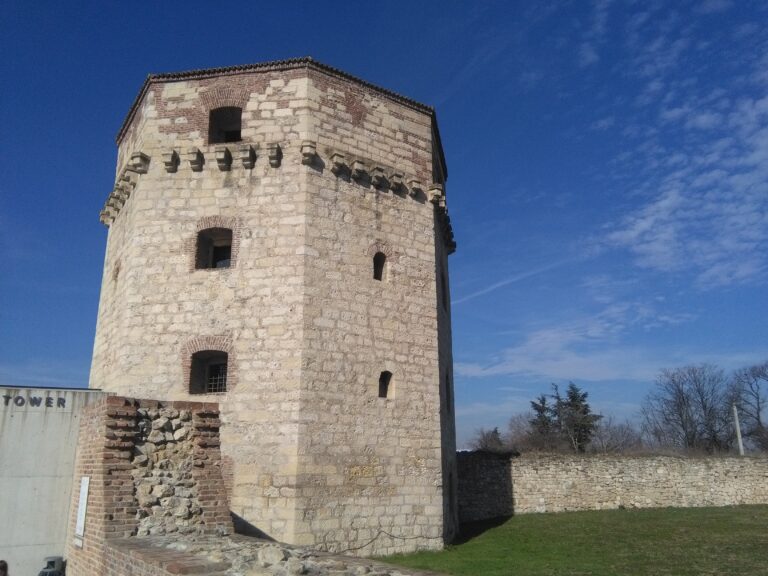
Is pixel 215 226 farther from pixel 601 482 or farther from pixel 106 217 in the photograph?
pixel 601 482

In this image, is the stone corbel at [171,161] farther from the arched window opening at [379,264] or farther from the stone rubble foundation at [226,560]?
the stone rubble foundation at [226,560]

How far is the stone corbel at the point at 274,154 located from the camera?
43.0 ft

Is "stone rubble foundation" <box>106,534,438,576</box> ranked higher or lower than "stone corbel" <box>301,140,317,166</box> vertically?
lower

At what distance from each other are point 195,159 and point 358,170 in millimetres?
3642

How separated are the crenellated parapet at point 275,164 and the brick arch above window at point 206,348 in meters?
3.84

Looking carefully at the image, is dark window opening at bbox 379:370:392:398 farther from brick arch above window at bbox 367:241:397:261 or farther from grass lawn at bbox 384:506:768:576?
grass lawn at bbox 384:506:768:576

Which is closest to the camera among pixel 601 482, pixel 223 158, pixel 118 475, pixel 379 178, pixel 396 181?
pixel 118 475

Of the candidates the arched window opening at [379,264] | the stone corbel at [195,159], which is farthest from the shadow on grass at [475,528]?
the stone corbel at [195,159]

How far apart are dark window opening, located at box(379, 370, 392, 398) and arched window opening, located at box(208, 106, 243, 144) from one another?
6.68 m

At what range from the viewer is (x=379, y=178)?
46.0 feet

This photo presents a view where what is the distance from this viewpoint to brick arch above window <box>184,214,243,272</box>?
12.9 meters

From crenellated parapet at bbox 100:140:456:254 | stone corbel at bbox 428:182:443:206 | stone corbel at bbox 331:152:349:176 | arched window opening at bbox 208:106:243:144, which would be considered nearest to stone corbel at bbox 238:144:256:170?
crenellated parapet at bbox 100:140:456:254

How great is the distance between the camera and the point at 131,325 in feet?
41.8

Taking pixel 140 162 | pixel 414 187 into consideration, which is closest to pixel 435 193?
pixel 414 187
